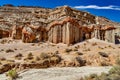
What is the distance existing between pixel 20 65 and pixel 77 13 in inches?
1155

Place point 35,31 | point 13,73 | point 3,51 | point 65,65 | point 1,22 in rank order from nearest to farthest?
point 13,73
point 65,65
point 3,51
point 35,31
point 1,22

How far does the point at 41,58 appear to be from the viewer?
3275 cm

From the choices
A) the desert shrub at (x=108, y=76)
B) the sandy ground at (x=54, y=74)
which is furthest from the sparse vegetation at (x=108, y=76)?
the sandy ground at (x=54, y=74)

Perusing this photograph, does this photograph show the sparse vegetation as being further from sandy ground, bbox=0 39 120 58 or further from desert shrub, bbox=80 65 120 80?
sandy ground, bbox=0 39 120 58

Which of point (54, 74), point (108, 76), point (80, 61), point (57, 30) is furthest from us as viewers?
point (57, 30)

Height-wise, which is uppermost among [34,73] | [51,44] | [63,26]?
[63,26]

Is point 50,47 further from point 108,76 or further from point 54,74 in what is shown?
point 108,76

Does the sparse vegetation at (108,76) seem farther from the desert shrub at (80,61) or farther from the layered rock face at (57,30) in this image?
the layered rock face at (57,30)

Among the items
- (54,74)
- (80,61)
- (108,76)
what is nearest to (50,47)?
(80,61)

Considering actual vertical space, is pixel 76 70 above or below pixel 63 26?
below

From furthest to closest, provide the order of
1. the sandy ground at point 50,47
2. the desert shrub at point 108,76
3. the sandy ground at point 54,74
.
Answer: the sandy ground at point 50,47 < the sandy ground at point 54,74 < the desert shrub at point 108,76

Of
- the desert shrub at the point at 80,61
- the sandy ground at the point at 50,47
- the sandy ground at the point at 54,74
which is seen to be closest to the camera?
the sandy ground at the point at 54,74

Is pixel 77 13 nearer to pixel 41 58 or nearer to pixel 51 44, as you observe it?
pixel 51 44

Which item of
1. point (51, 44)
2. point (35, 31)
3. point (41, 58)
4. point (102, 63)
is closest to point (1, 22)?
point (35, 31)
